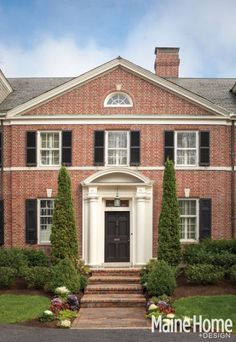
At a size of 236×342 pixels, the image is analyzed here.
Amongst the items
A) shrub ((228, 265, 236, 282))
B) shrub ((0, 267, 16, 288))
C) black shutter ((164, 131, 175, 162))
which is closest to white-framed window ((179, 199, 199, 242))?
A: black shutter ((164, 131, 175, 162))

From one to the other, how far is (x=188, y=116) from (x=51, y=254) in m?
7.58

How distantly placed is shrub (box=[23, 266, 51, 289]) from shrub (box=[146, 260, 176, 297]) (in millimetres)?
3308

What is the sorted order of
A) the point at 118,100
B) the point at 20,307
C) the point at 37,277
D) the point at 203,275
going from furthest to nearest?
1. the point at 118,100
2. the point at 203,275
3. the point at 37,277
4. the point at 20,307

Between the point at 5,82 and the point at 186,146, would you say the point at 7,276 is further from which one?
the point at 5,82

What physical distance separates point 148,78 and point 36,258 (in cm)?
825

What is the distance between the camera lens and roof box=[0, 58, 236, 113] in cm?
2232

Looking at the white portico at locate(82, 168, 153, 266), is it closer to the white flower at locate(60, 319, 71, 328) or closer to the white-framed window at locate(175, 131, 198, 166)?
the white-framed window at locate(175, 131, 198, 166)

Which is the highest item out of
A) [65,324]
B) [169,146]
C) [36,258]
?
[169,146]

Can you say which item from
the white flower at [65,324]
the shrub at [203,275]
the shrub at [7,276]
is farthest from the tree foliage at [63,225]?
the white flower at [65,324]

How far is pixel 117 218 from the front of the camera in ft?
73.2

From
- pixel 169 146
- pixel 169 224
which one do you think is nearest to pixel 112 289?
pixel 169 224

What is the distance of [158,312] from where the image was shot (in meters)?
15.6

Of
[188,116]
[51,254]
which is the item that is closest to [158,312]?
[51,254]

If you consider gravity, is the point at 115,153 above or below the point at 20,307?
above
